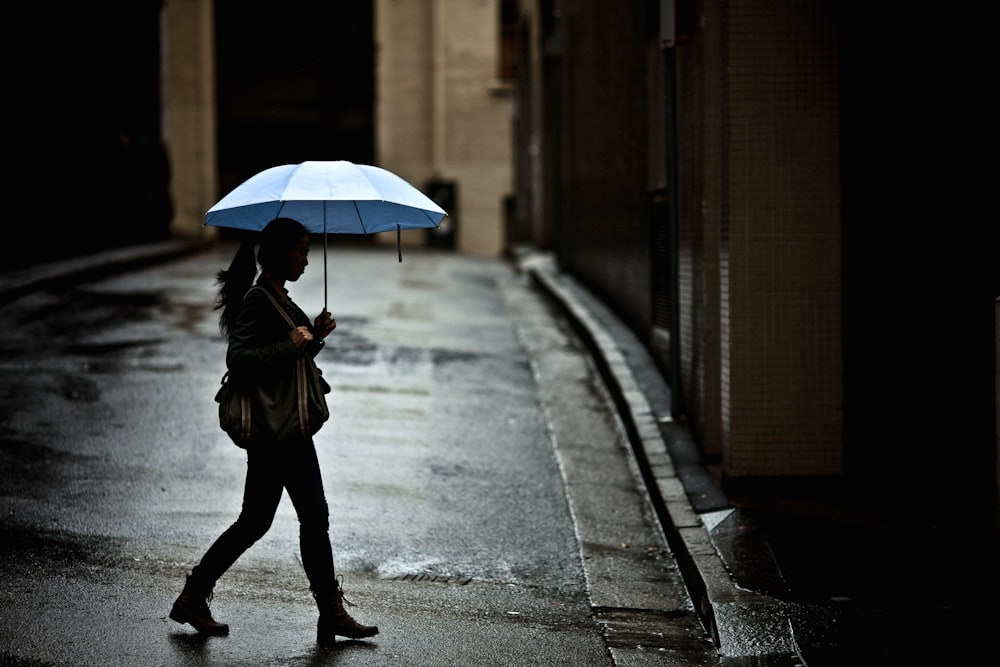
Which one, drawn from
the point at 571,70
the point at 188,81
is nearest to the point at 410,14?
the point at 188,81

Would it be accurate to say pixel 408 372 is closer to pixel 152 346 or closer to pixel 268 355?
pixel 152 346

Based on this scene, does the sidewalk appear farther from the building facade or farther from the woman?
the woman

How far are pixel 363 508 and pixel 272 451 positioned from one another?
2.50m

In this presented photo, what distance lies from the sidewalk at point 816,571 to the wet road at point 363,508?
0.20 meters

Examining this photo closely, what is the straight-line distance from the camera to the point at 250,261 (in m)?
5.74

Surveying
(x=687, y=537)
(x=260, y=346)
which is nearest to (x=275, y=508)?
(x=260, y=346)

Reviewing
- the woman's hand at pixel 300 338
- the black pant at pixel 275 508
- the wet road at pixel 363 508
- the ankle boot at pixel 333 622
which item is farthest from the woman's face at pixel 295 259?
the wet road at pixel 363 508

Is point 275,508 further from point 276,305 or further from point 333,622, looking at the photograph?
point 276,305

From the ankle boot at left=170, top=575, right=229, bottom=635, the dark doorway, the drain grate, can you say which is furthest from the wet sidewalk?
the dark doorway

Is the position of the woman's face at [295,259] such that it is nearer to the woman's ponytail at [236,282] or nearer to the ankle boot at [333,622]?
the woman's ponytail at [236,282]

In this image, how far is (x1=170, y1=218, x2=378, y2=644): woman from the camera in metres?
5.58

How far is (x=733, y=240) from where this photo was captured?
7883 millimetres

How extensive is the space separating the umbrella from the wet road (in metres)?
1.80

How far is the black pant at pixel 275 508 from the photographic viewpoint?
18.6ft
